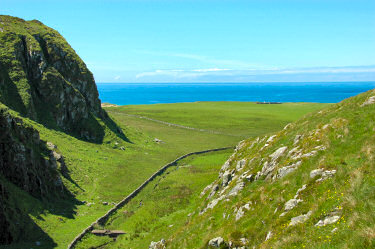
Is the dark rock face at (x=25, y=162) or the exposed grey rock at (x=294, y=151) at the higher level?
the exposed grey rock at (x=294, y=151)

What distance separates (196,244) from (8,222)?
2042 centimetres

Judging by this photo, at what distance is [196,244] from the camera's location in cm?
2073

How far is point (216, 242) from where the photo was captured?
1812 cm

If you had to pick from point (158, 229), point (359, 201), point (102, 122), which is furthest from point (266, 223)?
point (102, 122)

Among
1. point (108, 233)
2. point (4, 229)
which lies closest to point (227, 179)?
point (108, 233)

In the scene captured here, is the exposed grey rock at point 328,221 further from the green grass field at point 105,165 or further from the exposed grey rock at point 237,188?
the green grass field at point 105,165

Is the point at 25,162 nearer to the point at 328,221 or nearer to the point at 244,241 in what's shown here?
the point at 244,241

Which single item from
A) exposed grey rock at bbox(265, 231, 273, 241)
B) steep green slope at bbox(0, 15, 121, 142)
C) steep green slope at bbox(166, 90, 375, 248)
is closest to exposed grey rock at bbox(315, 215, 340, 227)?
steep green slope at bbox(166, 90, 375, 248)

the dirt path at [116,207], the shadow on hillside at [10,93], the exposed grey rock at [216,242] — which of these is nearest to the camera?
the exposed grey rock at [216,242]

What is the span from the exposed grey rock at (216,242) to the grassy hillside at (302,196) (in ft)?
0.19

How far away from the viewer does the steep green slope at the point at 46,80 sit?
207 feet

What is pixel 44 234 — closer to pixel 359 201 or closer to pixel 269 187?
pixel 269 187

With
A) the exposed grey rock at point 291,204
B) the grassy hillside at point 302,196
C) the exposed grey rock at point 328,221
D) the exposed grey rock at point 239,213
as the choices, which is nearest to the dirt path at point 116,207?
the grassy hillside at point 302,196

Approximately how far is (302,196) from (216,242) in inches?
229
